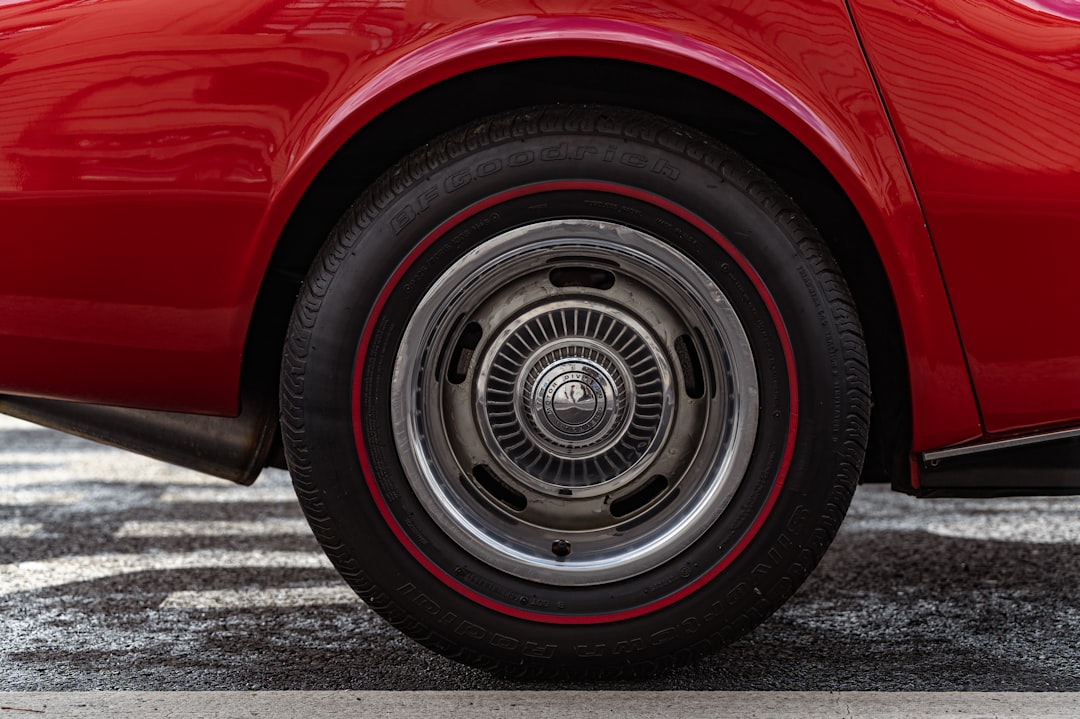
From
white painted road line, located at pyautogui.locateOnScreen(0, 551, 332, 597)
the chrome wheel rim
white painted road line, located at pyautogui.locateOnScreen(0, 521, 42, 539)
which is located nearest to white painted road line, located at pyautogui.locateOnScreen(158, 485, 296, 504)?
white painted road line, located at pyautogui.locateOnScreen(0, 521, 42, 539)

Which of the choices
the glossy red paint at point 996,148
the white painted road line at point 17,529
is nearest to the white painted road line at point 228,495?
the white painted road line at point 17,529

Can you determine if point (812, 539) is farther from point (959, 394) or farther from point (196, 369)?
point (196, 369)

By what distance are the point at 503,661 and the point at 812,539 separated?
61 centimetres

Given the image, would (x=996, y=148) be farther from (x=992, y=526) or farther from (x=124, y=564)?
(x=124, y=564)

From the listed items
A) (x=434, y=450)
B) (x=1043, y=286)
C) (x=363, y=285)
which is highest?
(x=1043, y=286)

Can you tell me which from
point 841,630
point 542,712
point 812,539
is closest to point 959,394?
point 812,539

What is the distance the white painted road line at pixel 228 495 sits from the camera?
163 inches

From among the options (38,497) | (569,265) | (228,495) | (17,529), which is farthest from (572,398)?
(38,497)

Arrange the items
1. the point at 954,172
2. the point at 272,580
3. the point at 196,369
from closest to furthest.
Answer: the point at 954,172 → the point at 196,369 → the point at 272,580

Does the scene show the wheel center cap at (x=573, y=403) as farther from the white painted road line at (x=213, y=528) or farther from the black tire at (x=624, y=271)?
the white painted road line at (x=213, y=528)

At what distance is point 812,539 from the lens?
6.89 feet

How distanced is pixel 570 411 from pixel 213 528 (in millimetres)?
1875

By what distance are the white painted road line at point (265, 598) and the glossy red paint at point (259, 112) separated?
896 mm

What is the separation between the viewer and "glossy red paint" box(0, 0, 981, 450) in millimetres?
2020
